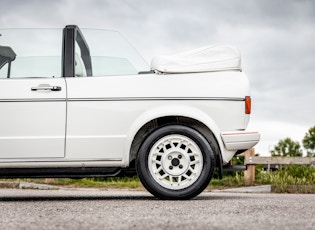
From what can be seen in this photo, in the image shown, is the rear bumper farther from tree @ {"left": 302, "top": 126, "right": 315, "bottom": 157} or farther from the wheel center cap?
tree @ {"left": 302, "top": 126, "right": 315, "bottom": 157}

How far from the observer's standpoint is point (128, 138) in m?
6.18

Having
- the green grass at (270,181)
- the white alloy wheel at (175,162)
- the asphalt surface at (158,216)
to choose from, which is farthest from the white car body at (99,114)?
the green grass at (270,181)

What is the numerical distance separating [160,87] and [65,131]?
115 cm

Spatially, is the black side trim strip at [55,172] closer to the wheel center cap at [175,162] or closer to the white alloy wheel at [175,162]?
the white alloy wheel at [175,162]

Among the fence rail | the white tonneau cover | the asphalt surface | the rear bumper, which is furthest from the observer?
the fence rail

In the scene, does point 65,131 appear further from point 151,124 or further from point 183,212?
point 183,212

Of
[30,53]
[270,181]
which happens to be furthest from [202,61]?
[270,181]

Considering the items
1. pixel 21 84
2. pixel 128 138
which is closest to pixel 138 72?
pixel 128 138

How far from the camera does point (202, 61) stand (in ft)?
21.0

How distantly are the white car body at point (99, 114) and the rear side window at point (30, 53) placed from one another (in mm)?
162

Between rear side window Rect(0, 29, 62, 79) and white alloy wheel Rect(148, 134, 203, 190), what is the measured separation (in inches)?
56.4

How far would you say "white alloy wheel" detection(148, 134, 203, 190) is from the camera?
6.09 m

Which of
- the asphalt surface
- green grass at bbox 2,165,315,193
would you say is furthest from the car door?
green grass at bbox 2,165,315,193

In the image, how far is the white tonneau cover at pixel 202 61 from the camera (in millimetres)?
6348
